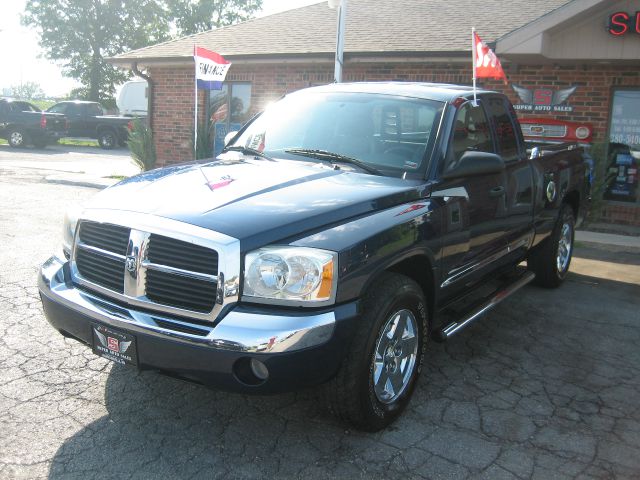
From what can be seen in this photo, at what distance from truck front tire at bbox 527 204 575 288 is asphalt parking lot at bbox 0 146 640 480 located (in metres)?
1.16

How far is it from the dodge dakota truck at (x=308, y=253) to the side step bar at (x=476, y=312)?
0.01m

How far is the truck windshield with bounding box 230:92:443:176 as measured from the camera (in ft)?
13.2

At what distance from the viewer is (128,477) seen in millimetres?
2865

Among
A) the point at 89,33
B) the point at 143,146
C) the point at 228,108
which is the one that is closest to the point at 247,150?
the point at 228,108

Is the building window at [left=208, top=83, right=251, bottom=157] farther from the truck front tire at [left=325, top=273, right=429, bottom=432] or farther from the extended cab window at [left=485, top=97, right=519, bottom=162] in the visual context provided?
the truck front tire at [left=325, top=273, right=429, bottom=432]

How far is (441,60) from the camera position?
Answer: 36.3 feet

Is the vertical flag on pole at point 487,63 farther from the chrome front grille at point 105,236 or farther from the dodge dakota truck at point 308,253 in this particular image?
the chrome front grille at point 105,236

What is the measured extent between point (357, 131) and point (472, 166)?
31.1 inches

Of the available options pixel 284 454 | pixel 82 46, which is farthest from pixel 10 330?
pixel 82 46

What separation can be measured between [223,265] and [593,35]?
8492mm

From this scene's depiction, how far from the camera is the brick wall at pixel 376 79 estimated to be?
10.5 m

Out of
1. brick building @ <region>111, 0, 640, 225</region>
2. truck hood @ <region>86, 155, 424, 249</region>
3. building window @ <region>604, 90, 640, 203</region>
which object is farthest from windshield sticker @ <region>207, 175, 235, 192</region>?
building window @ <region>604, 90, 640, 203</region>

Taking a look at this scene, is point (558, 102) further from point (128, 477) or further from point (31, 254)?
point (128, 477)

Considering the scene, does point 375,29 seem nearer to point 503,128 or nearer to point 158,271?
point 503,128
